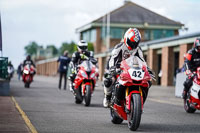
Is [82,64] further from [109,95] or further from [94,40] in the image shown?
[94,40]

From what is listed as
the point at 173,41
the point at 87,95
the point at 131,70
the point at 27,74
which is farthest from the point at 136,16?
the point at 131,70

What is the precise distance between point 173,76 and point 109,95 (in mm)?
31396

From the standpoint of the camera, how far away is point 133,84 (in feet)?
27.6

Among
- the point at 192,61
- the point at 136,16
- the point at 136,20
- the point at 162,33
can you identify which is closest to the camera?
the point at 192,61

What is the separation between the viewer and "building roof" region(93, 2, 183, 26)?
262 ft

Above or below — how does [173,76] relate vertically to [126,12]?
below

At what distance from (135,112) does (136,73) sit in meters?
0.68

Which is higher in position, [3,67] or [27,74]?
[3,67]

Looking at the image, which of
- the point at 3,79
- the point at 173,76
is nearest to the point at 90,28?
the point at 173,76

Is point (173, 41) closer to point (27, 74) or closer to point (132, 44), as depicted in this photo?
point (27, 74)

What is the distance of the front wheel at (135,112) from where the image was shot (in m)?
8.16

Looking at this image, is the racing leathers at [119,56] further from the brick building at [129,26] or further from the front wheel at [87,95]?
the brick building at [129,26]

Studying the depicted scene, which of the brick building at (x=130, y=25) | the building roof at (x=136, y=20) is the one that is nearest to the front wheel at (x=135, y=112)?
the brick building at (x=130, y=25)

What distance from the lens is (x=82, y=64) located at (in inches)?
590
